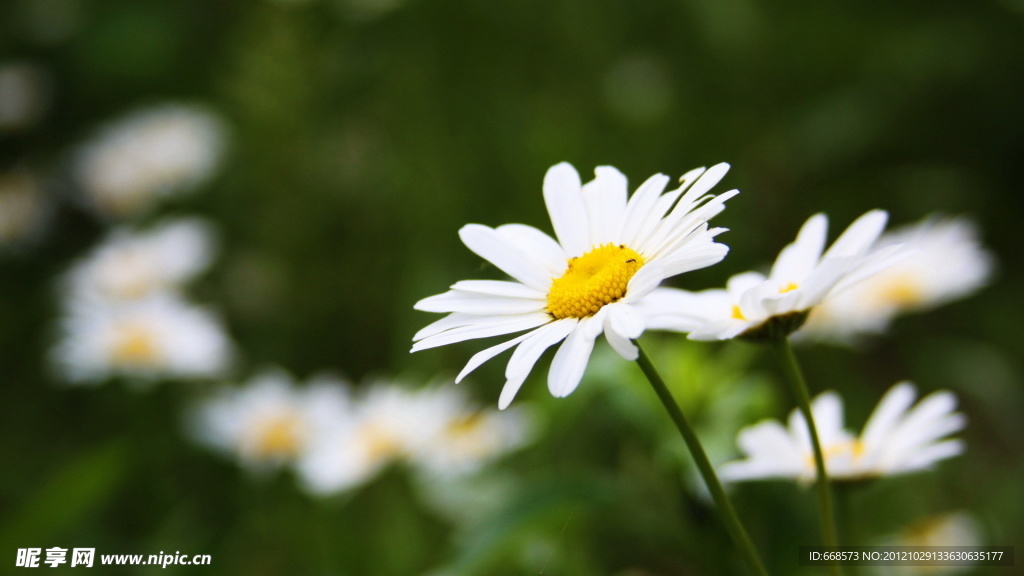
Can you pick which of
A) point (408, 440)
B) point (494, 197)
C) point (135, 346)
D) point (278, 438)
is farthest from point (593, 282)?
point (494, 197)

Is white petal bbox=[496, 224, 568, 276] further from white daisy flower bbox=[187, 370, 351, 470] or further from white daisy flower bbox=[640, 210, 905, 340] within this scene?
white daisy flower bbox=[187, 370, 351, 470]

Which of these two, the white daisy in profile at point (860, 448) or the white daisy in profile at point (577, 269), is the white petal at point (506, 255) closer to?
the white daisy in profile at point (577, 269)

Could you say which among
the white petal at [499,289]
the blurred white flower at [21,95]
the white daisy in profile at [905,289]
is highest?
the blurred white flower at [21,95]

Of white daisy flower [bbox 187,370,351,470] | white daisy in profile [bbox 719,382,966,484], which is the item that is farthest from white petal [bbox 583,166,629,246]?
white daisy flower [bbox 187,370,351,470]

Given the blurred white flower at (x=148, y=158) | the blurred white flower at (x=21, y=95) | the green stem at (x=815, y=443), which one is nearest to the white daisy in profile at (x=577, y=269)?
the green stem at (x=815, y=443)

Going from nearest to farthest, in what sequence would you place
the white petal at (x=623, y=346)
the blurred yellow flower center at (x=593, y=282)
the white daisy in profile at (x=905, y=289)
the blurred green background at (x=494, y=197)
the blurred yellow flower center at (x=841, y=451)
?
the white petal at (x=623, y=346)
the blurred yellow flower center at (x=593, y=282)
the blurred yellow flower center at (x=841, y=451)
the white daisy in profile at (x=905, y=289)
the blurred green background at (x=494, y=197)

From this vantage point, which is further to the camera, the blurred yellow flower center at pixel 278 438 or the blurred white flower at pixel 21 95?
the blurred white flower at pixel 21 95
